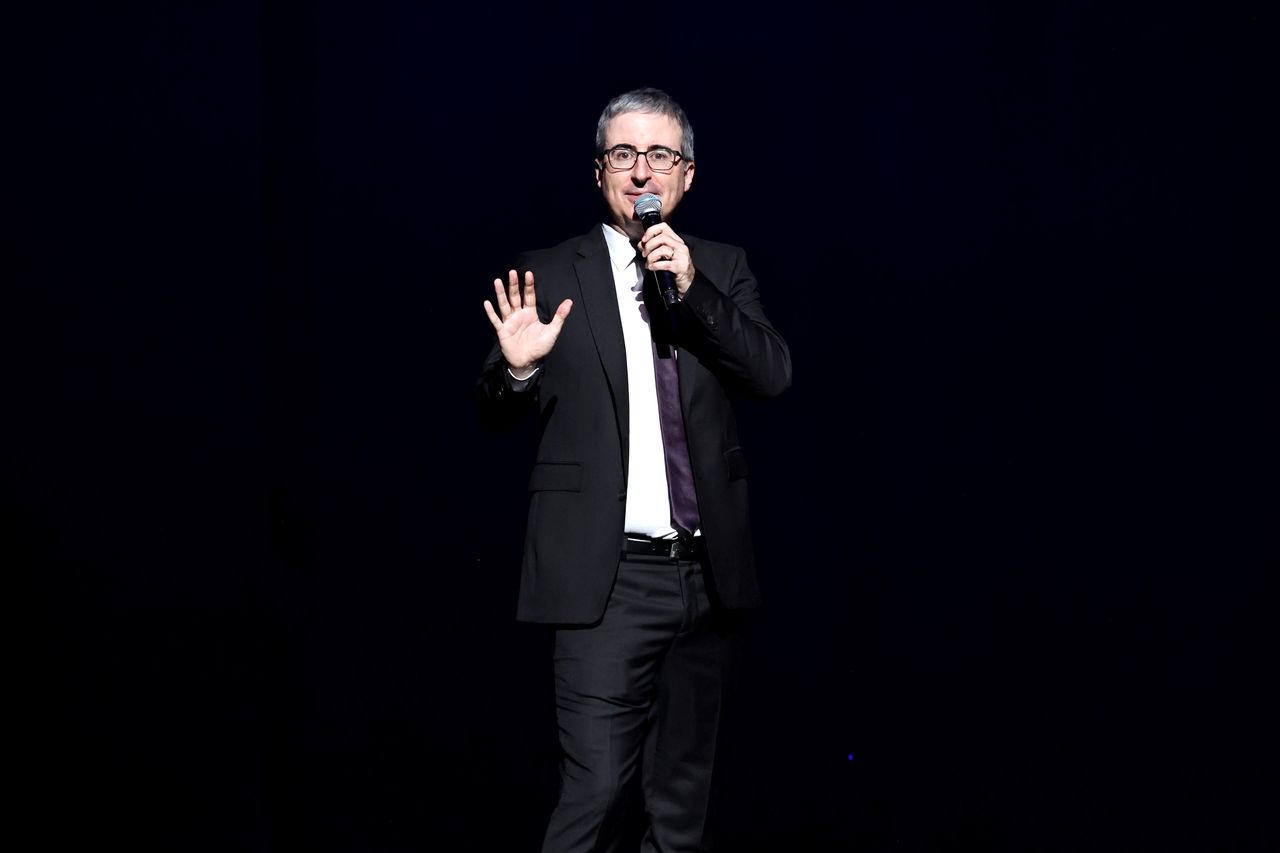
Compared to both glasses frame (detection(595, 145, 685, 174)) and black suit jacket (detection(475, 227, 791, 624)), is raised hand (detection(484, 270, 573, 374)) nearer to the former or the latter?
black suit jacket (detection(475, 227, 791, 624))

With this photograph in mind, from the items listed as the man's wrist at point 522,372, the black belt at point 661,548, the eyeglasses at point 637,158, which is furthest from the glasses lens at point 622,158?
the black belt at point 661,548

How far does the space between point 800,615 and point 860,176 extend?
38.5 inches

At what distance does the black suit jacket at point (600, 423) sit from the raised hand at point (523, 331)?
0.14 feet

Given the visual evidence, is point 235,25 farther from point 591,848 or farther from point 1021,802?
point 1021,802

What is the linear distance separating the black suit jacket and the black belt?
1.4 inches

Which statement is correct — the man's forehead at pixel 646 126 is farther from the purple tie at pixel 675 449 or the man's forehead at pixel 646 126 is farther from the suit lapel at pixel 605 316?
the purple tie at pixel 675 449

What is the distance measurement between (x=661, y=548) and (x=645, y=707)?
26cm

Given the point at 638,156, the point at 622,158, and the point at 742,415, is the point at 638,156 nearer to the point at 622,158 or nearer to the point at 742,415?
the point at 622,158

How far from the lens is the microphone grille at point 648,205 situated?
1.91m

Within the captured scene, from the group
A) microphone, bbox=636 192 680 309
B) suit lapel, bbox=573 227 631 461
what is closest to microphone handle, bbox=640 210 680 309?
microphone, bbox=636 192 680 309

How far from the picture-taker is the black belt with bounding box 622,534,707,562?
6.62 feet

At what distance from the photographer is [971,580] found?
8.92ft

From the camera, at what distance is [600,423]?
78.9 inches

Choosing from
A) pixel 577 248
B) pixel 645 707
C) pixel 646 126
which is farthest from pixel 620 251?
pixel 645 707
